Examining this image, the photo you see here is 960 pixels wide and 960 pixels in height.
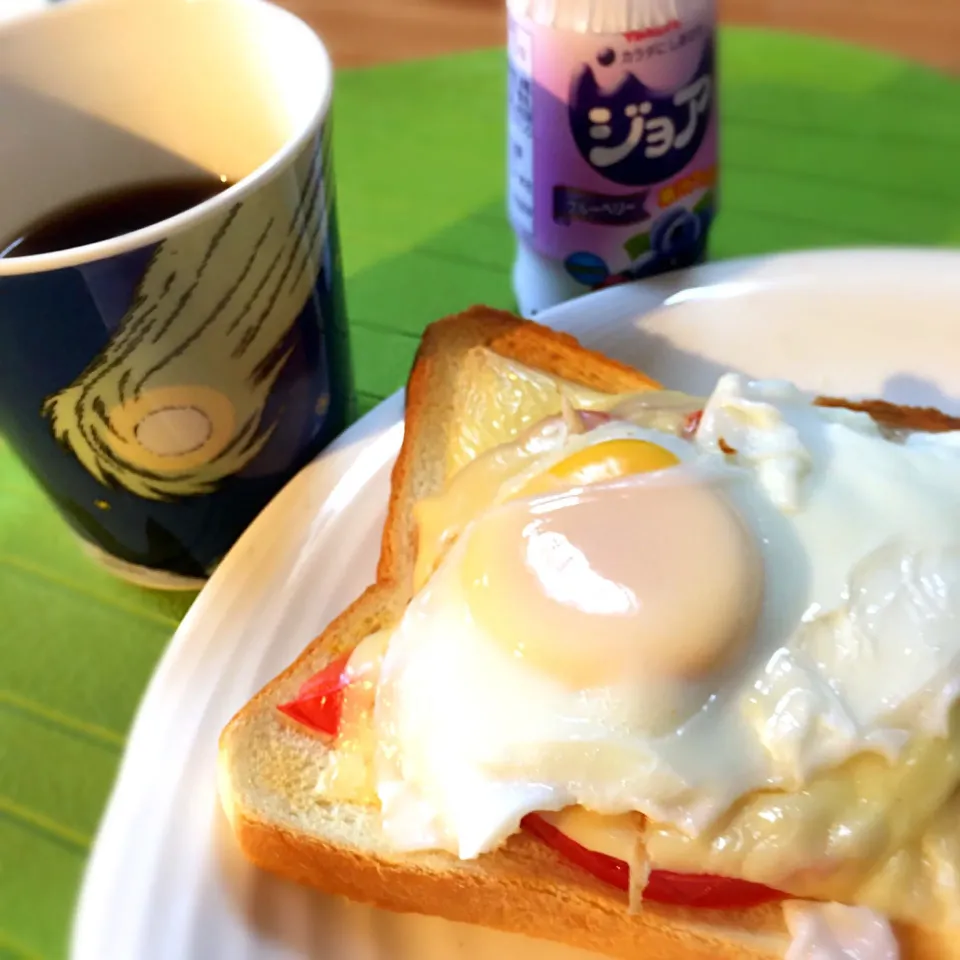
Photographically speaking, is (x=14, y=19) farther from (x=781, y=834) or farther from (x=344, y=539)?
(x=781, y=834)

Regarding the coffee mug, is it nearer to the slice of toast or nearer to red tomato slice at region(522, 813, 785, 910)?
the slice of toast

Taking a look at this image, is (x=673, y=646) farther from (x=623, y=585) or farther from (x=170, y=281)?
(x=170, y=281)

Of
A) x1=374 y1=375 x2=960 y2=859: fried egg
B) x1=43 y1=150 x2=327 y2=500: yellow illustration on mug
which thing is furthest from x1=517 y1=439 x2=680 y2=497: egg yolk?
x1=43 y1=150 x2=327 y2=500: yellow illustration on mug

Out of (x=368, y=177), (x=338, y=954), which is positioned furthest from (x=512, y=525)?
(x=368, y=177)

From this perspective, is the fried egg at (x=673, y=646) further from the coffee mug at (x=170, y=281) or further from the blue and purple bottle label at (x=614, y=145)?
the blue and purple bottle label at (x=614, y=145)

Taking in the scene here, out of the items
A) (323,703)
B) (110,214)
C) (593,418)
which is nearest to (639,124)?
(593,418)


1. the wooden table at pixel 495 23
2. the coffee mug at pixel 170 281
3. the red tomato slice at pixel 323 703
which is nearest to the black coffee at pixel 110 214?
the coffee mug at pixel 170 281
